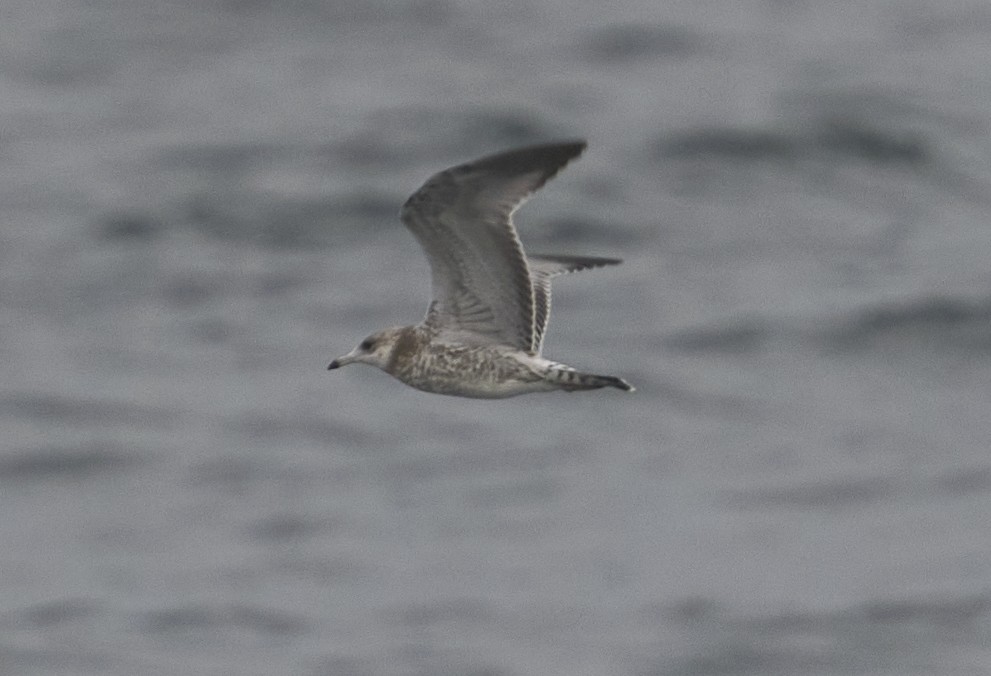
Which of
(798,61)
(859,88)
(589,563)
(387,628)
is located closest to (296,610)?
(387,628)

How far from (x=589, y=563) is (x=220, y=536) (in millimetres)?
3154

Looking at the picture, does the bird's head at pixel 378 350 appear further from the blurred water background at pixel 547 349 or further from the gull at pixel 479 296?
the blurred water background at pixel 547 349

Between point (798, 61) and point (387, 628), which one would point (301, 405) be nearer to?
point (387, 628)

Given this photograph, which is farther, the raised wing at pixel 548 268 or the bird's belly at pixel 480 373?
the raised wing at pixel 548 268

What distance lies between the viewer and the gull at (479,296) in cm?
901

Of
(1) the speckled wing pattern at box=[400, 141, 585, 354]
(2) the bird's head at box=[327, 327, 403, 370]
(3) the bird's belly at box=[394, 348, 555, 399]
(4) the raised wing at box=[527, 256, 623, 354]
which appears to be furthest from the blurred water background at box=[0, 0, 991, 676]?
(1) the speckled wing pattern at box=[400, 141, 585, 354]

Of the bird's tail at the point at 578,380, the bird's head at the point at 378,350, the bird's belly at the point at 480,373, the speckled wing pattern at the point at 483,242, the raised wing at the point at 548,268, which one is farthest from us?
the raised wing at the point at 548,268

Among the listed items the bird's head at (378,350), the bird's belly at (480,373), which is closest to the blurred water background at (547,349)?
the bird's head at (378,350)

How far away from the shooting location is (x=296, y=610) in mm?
18828

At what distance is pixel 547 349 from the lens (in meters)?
22.6

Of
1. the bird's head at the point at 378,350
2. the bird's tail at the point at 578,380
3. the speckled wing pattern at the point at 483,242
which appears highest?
the speckled wing pattern at the point at 483,242

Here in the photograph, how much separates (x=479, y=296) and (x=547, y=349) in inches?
510

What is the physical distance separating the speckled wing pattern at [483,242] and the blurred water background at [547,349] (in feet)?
24.0

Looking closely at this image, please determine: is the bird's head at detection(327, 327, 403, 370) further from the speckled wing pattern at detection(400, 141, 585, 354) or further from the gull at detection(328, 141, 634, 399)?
the speckled wing pattern at detection(400, 141, 585, 354)
